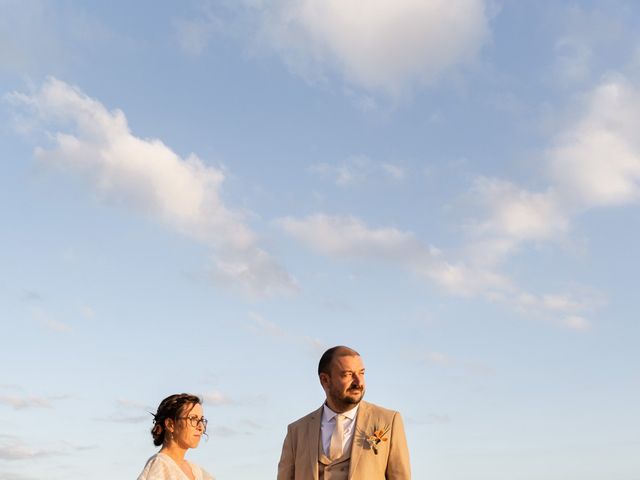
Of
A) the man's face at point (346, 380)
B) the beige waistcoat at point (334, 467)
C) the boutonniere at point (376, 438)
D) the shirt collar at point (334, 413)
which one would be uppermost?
the man's face at point (346, 380)

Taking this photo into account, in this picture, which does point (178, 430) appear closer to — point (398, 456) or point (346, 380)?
point (346, 380)

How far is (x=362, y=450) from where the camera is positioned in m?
12.8

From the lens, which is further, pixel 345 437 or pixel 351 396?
pixel 345 437

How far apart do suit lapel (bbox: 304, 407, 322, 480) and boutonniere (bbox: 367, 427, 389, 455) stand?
721mm

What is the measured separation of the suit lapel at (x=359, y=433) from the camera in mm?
12664

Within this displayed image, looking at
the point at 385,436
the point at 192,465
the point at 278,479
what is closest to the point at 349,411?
the point at 385,436

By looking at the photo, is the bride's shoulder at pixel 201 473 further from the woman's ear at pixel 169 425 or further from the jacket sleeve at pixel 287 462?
the jacket sleeve at pixel 287 462

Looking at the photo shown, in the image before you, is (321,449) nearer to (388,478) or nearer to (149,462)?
(388,478)

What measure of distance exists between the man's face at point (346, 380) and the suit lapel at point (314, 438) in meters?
0.52

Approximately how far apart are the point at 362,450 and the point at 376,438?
251mm

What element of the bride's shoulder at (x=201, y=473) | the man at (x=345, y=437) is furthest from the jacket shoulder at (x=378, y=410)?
the bride's shoulder at (x=201, y=473)

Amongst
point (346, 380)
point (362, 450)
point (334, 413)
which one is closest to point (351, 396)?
point (346, 380)

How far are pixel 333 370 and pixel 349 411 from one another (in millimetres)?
737

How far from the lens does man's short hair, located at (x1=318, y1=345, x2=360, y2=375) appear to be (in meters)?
12.8
